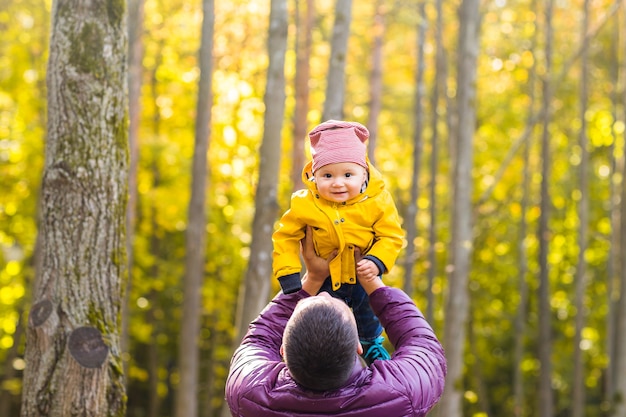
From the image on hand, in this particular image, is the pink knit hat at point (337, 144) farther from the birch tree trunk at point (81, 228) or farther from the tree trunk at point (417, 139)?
the tree trunk at point (417, 139)

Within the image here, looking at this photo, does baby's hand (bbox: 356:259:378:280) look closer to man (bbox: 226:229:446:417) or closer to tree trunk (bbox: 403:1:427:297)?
man (bbox: 226:229:446:417)

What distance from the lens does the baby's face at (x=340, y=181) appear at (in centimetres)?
339

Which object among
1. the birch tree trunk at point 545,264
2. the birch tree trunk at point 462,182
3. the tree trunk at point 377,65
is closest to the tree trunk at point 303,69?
the tree trunk at point 377,65

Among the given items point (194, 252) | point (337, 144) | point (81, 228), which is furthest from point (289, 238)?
point (194, 252)

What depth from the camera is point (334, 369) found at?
256 cm

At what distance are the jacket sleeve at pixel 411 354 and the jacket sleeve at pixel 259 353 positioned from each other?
0.35 metres

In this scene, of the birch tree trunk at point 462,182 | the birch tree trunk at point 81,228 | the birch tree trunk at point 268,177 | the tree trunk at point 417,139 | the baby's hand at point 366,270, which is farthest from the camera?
the tree trunk at point 417,139

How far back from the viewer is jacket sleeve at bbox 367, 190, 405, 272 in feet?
11.2

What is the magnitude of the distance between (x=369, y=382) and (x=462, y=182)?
12.6m

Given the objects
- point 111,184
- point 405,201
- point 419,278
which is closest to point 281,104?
point 111,184

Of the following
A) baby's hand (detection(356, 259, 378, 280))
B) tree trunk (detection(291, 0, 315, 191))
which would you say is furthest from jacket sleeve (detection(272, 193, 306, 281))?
tree trunk (detection(291, 0, 315, 191))

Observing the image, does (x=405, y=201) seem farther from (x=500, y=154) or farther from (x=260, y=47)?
(x=260, y=47)

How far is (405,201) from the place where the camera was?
23.1m

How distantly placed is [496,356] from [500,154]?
645 cm
